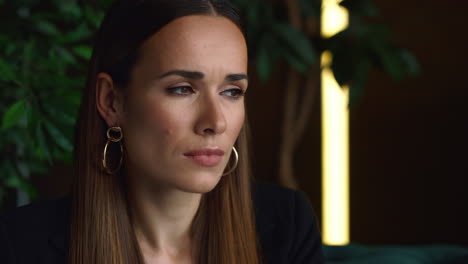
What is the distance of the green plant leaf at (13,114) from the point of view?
1.29 m

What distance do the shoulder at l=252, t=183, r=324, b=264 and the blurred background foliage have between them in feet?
1.52

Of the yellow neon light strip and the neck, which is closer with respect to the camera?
the neck

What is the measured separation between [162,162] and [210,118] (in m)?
0.11

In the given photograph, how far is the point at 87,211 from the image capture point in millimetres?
1104

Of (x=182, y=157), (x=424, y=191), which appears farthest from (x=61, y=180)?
(x=182, y=157)

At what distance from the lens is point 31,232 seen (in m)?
1.13

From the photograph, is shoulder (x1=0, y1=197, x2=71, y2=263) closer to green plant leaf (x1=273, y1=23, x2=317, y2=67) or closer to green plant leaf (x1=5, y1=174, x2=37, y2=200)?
green plant leaf (x1=5, y1=174, x2=37, y2=200)

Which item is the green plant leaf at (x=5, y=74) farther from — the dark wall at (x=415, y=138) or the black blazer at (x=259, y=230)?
the dark wall at (x=415, y=138)

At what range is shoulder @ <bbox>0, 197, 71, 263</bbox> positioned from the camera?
1.10 meters

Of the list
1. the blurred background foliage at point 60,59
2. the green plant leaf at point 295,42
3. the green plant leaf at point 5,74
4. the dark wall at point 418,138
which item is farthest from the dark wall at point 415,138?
the green plant leaf at point 5,74

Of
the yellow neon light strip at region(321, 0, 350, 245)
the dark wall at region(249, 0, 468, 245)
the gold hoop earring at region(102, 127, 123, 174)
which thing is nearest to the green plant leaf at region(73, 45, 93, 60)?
the gold hoop earring at region(102, 127, 123, 174)

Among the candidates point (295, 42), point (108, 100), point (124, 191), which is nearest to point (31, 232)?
point (124, 191)

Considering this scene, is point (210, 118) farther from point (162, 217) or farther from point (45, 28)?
point (45, 28)

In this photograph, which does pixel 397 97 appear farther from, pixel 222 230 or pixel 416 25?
pixel 222 230
